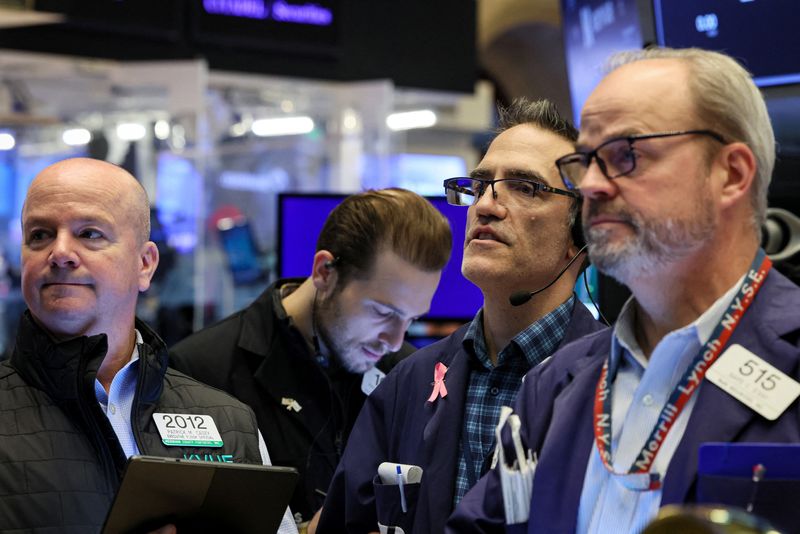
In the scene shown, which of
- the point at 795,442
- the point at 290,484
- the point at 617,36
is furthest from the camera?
the point at 617,36

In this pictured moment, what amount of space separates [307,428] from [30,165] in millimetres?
6104

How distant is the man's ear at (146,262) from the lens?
2.90m

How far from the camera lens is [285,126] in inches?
400

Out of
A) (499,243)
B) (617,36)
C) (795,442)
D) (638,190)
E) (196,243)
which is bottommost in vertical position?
(196,243)

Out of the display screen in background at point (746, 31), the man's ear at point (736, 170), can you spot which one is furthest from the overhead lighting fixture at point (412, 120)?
the man's ear at point (736, 170)

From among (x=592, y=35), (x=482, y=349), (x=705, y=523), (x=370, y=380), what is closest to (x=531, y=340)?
(x=482, y=349)

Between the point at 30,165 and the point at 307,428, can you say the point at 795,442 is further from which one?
the point at 30,165

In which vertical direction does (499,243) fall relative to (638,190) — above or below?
below

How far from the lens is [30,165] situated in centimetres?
880

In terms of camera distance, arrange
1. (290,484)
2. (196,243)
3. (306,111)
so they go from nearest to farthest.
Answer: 1. (290,484)
2. (196,243)
3. (306,111)

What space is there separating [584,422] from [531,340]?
659 mm

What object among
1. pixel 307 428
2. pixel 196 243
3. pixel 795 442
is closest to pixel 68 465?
pixel 307 428

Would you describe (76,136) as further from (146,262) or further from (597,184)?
(597,184)

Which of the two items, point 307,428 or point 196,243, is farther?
point 196,243
